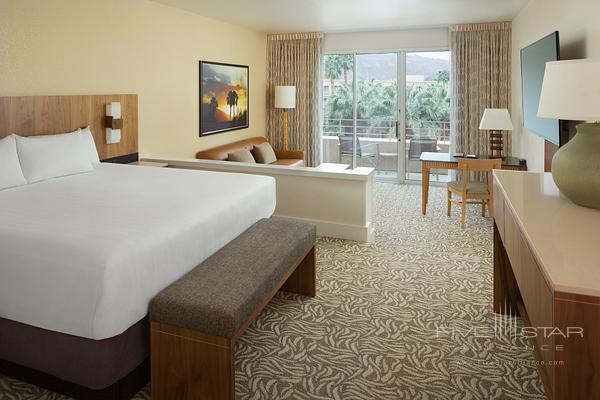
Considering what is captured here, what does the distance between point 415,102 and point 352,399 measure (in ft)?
20.6

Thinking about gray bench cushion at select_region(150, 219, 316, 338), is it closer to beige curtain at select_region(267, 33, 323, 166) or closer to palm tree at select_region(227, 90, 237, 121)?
palm tree at select_region(227, 90, 237, 121)

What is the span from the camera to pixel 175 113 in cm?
571

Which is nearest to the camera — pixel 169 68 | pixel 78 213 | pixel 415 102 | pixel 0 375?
pixel 0 375

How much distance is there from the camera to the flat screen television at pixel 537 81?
3473 millimetres

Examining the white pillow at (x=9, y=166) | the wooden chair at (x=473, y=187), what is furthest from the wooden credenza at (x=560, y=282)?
the white pillow at (x=9, y=166)

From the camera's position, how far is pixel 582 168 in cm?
189

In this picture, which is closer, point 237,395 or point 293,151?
point 237,395

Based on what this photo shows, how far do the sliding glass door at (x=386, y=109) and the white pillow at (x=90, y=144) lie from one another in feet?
15.7

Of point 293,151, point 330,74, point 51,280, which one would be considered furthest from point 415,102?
point 51,280

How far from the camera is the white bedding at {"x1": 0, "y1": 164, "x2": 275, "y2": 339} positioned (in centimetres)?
186

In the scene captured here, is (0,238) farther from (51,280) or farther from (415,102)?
(415,102)

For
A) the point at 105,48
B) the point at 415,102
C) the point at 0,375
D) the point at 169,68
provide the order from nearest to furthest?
the point at 0,375 < the point at 105,48 < the point at 169,68 < the point at 415,102

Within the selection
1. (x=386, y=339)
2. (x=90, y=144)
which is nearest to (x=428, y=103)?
(x=90, y=144)

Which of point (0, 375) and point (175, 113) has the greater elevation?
point (175, 113)
